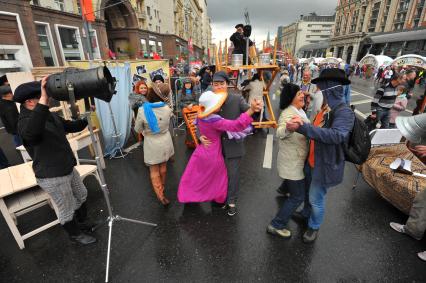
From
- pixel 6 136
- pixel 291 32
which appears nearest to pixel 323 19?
pixel 291 32

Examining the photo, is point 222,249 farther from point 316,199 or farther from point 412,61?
point 412,61

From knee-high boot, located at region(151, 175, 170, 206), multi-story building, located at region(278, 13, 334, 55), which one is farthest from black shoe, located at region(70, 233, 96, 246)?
multi-story building, located at region(278, 13, 334, 55)

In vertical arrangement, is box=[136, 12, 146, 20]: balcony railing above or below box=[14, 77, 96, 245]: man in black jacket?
above

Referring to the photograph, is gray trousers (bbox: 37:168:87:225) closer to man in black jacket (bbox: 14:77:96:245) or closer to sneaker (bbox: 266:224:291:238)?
man in black jacket (bbox: 14:77:96:245)

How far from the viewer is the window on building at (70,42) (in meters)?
16.6

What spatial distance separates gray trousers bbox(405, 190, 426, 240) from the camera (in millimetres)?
2617

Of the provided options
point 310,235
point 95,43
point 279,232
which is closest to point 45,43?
point 95,43

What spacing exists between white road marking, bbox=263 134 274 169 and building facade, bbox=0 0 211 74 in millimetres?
6444

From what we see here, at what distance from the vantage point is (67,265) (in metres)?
2.52

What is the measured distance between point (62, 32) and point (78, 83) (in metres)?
19.6

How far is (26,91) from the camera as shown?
2.01 metres

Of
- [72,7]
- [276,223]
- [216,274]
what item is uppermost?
[72,7]

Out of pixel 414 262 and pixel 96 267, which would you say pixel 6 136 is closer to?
pixel 96 267

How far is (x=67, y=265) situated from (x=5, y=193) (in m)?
1.11
